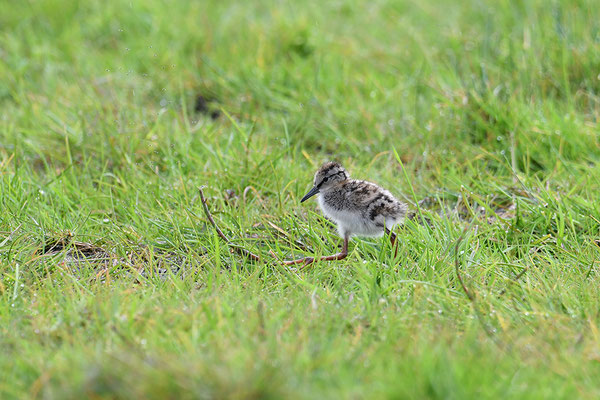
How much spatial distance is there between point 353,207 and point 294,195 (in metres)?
0.80

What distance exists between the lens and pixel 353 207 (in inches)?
177

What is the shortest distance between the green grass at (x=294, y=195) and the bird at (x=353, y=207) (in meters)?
0.12

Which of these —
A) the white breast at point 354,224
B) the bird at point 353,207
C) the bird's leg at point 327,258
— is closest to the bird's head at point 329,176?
the bird at point 353,207

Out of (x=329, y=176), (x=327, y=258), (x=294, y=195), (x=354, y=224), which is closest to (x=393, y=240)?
(x=354, y=224)

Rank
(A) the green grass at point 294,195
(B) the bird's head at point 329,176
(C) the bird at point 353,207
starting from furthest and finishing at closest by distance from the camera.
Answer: (B) the bird's head at point 329,176 → (C) the bird at point 353,207 → (A) the green grass at point 294,195

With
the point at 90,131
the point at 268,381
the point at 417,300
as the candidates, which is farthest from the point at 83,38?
the point at 268,381

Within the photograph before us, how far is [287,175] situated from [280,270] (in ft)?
4.09

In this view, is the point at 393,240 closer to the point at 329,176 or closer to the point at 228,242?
the point at 329,176

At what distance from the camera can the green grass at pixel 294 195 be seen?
10.1 feet

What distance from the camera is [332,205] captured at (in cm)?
461

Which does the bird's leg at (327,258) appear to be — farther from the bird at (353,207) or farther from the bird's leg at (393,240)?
the bird's leg at (393,240)

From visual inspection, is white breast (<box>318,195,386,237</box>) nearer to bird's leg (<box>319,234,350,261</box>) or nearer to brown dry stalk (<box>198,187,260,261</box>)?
bird's leg (<box>319,234,350,261</box>)

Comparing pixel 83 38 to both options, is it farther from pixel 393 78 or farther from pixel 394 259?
pixel 394 259

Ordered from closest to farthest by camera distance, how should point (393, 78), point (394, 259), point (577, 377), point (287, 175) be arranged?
point (577, 377) → point (394, 259) → point (287, 175) → point (393, 78)
